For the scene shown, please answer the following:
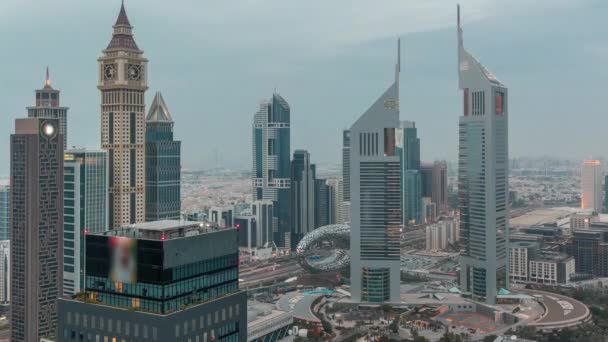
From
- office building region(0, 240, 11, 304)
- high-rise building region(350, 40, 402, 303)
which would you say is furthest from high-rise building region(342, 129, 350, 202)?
office building region(0, 240, 11, 304)

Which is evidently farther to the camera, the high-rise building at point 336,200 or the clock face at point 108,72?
the high-rise building at point 336,200

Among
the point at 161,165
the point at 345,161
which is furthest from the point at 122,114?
the point at 345,161

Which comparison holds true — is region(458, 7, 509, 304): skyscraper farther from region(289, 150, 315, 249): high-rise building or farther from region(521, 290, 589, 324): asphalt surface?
region(289, 150, 315, 249): high-rise building

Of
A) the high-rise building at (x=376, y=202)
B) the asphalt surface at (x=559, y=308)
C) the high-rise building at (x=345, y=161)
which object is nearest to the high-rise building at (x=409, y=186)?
the high-rise building at (x=345, y=161)

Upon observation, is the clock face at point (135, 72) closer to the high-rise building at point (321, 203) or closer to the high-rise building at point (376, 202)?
the high-rise building at point (376, 202)

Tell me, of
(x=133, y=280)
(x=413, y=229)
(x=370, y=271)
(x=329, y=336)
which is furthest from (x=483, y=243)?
(x=413, y=229)

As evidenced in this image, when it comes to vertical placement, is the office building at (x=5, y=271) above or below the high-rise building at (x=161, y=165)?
below
